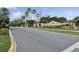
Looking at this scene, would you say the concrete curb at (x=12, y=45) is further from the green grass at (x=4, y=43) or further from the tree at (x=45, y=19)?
the tree at (x=45, y=19)

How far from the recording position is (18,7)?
12.0 ft

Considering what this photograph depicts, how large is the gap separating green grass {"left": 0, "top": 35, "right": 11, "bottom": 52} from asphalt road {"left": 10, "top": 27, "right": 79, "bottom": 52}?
10 centimetres

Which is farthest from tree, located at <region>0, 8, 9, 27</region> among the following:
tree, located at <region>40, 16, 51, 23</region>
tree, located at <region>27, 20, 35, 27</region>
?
tree, located at <region>40, 16, 51, 23</region>

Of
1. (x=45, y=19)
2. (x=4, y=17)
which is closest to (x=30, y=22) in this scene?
(x=45, y=19)

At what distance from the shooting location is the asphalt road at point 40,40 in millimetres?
3651

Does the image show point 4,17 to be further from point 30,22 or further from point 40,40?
point 40,40

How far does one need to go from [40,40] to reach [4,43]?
0.40 meters

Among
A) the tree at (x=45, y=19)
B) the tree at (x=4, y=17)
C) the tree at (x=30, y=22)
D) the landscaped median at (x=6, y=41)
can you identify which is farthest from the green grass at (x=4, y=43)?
the tree at (x=45, y=19)

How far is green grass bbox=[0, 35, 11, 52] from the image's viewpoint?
3619mm
